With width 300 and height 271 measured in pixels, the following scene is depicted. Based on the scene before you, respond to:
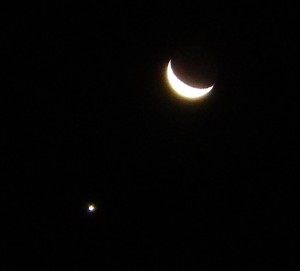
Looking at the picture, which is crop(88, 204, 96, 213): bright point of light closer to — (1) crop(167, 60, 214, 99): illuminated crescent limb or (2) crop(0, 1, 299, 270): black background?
(2) crop(0, 1, 299, 270): black background

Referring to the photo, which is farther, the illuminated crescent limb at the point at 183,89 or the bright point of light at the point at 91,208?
the bright point of light at the point at 91,208

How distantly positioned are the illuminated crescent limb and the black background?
148 millimetres

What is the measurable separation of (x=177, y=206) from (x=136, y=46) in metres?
2.17

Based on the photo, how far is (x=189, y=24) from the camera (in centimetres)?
267

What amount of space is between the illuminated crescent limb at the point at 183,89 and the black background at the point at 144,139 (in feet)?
0.49

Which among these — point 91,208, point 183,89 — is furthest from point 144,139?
point 91,208

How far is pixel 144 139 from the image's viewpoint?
3545 mm

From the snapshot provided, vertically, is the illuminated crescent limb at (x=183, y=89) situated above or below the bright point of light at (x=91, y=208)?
below

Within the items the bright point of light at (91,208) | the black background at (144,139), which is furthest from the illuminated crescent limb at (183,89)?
the bright point of light at (91,208)

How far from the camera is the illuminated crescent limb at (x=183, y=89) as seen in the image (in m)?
2.70

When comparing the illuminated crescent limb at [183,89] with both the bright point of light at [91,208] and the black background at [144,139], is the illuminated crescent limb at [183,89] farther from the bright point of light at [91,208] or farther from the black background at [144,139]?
the bright point of light at [91,208]

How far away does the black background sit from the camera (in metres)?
2.73

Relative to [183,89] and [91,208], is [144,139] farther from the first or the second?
[91,208]

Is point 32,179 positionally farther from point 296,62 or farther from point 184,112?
point 296,62
